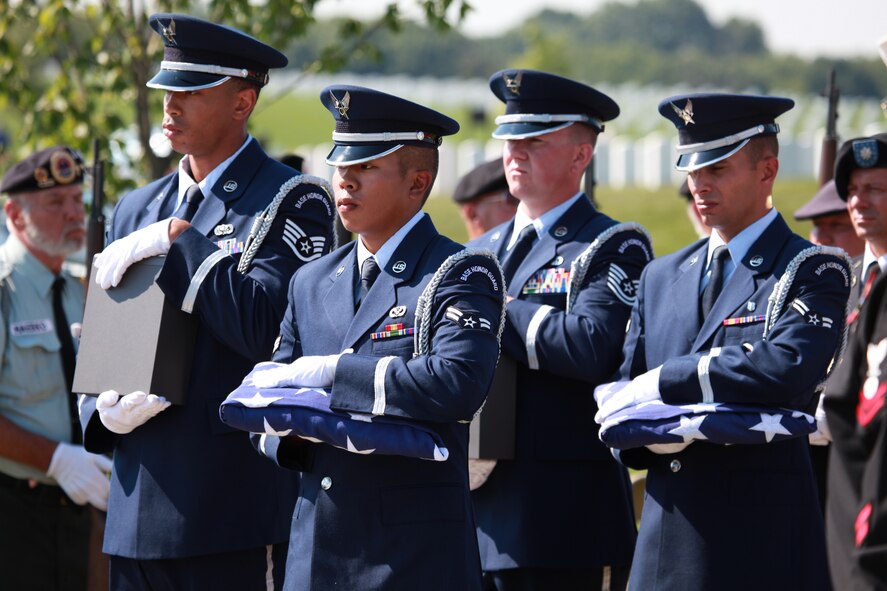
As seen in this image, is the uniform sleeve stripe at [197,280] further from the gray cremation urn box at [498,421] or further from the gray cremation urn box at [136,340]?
the gray cremation urn box at [498,421]

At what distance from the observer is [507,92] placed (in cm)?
546

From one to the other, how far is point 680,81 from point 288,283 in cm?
7546

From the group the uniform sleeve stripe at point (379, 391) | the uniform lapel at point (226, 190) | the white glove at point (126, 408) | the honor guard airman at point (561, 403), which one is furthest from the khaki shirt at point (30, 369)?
the uniform sleeve stripe at point (379, 391)

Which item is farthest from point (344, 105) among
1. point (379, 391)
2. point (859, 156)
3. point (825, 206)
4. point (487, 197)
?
point (487, 197)

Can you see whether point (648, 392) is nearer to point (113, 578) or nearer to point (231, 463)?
point (231, 463)

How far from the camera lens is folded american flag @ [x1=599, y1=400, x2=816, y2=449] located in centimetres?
420

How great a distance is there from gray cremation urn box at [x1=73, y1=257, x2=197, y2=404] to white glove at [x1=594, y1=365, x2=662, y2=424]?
1364mm

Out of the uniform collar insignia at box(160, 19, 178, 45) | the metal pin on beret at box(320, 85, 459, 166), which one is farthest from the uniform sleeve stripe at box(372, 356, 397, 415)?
the uniform collar insignia at box(160, 19, 178, 45)

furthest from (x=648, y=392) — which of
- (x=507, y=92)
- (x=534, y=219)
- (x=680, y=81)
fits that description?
(x=680, y=81)

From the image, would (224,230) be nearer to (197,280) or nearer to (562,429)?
(197,280)

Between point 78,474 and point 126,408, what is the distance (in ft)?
5.61

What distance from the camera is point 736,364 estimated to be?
4250 millimetres

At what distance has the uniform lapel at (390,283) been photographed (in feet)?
13.8

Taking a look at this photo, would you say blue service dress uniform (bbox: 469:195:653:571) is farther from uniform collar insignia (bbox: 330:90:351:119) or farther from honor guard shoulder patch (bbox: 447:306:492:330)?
uniform collar insignia (bbox: 330:90:351:119)
